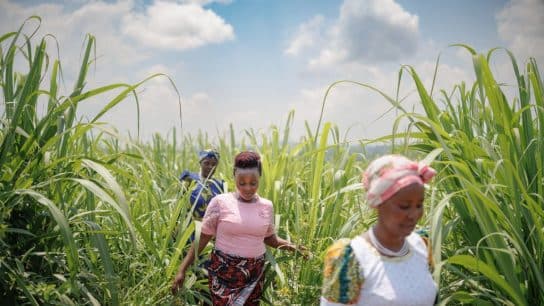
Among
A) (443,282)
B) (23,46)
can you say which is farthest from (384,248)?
(23,46)

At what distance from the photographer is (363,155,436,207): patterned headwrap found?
1.26 m

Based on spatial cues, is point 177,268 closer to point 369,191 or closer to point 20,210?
point 20,210

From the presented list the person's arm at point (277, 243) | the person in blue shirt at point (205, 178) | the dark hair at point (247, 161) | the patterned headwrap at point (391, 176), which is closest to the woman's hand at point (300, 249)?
the person's arm at point (277, 243)

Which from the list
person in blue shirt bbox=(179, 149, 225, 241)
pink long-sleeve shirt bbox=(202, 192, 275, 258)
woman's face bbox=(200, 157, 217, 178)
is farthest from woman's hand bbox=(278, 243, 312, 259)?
woman's face bbox=(200, 157, 217, 178)

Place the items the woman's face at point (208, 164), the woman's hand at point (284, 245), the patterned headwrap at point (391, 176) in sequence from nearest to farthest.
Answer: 1. the patterned headwrap at point (391, 176)
2. the woman's hand at point (284, 245)
3. the woman's face at point (208, 164)

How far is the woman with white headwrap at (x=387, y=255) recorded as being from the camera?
4.17ft

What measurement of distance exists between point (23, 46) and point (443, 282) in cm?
206

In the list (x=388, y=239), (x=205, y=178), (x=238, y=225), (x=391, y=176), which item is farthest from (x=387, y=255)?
(x=205, y=178)

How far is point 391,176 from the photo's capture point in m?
1.27

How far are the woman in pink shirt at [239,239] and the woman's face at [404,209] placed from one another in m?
1.20

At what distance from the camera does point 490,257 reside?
1.68 meters

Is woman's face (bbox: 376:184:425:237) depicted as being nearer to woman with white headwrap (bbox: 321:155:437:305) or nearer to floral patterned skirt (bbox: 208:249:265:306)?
woman with white headwrap (bbox: 321:155:437:305)

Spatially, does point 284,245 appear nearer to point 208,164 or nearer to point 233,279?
point 233,279

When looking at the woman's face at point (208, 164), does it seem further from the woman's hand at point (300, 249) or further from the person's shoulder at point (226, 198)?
the woman's hand at point (300, 249)
